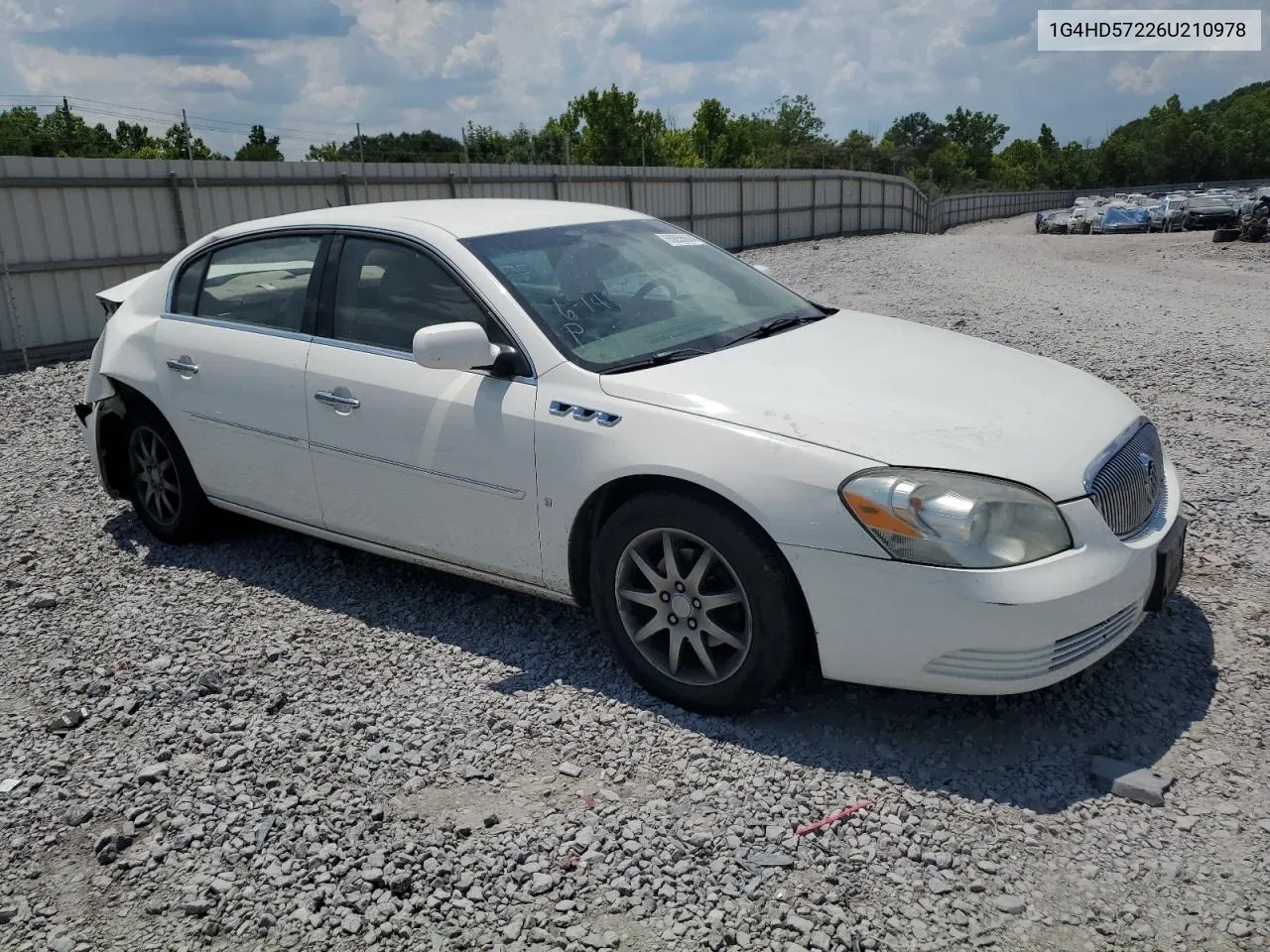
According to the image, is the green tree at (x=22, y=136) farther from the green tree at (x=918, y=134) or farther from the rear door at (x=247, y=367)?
the green tree at (x=918, y=134)

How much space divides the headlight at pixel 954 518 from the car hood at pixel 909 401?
5 cm

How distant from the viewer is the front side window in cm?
400

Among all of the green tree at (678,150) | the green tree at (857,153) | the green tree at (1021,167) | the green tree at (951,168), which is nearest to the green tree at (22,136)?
the green tree at (678,150)

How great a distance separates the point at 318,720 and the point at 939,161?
13095 cm

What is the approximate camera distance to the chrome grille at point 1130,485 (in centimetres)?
321

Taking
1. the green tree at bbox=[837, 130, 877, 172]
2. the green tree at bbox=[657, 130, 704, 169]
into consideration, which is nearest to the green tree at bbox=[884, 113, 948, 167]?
the green tree at bbox=[837, 130, 877, 172]

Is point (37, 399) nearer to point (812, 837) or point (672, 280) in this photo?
point (672, 280)

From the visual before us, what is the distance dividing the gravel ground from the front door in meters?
0.48

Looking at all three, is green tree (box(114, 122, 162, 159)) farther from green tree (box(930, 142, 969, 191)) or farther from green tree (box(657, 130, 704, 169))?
green tree (box(930, 142, 969, 191))

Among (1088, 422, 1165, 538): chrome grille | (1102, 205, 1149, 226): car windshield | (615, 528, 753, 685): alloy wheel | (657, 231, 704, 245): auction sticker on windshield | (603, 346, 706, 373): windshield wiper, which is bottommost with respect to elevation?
(1102, 205, 1149, 226): car windshield

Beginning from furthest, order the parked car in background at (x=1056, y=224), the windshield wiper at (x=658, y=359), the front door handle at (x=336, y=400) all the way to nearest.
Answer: the parked car in background at (x=1056, y=224), the front door handle at (x=336, y=400), the windshield wiper at (x=658, y=359)

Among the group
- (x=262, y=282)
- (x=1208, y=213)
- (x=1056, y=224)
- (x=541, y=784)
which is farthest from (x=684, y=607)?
(x=1056, y=224)

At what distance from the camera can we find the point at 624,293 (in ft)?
13.4

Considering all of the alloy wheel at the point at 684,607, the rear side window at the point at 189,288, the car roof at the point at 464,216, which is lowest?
the alloy wheel at the point at 684,607
